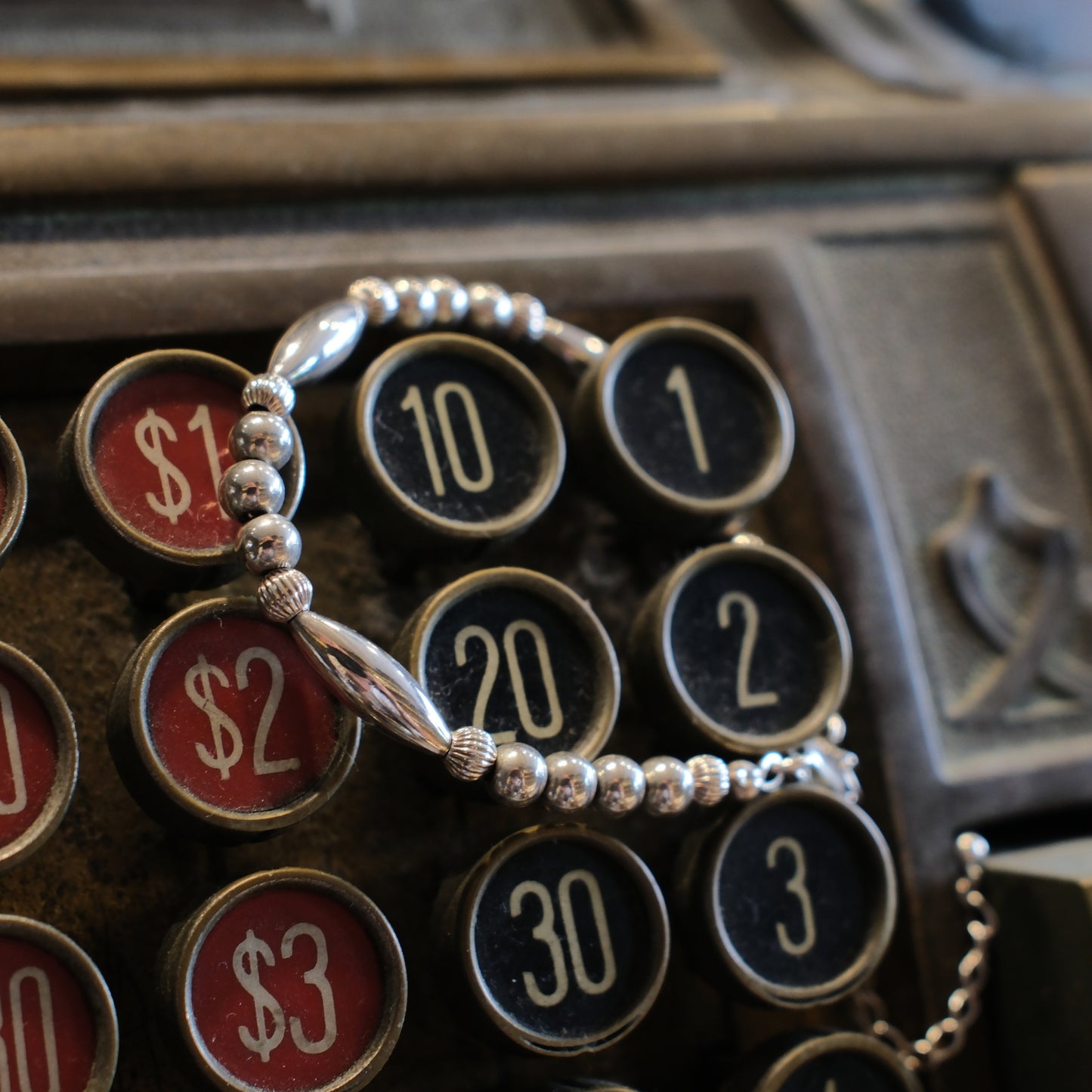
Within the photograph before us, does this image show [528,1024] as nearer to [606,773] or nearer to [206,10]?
[606,773]

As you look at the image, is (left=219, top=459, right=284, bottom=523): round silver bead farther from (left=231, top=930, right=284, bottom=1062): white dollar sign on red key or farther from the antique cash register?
(left=231, top=930, right=284, bottom=1062): white dollar sign on red key

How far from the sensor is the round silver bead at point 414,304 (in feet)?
2.71

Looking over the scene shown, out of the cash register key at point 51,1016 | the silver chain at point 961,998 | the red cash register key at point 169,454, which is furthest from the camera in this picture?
the silver chain at point 961,998

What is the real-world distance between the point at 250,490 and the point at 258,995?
0.29 m

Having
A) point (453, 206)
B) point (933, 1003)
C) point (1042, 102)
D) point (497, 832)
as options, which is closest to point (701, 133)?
point (453, 206)

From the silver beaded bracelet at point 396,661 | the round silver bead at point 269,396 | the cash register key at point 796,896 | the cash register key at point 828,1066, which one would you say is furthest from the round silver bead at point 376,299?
the cash register key at point 828,1066

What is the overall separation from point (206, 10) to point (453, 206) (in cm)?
31

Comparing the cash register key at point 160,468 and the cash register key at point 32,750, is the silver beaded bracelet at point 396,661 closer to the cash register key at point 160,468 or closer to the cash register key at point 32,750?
the cash register key at point 160,468

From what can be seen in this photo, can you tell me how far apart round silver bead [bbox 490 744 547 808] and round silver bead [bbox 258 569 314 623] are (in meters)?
0.15

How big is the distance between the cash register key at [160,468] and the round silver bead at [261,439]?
15mm

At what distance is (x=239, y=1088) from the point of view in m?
0.60

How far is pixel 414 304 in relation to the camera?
2.71 feet

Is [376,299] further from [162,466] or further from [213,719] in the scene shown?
[213,719]

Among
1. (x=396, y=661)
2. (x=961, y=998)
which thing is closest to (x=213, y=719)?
(x=396, y=661)
